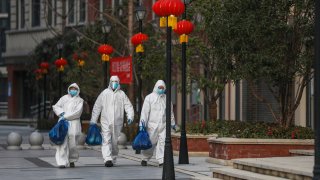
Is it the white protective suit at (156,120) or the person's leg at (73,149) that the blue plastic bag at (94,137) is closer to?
the person's leg at (73,149)

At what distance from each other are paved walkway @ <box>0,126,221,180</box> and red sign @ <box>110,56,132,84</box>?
176 inches

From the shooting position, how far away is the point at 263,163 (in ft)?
55.0

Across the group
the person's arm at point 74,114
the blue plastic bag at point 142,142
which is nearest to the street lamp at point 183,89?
the blue plastic bag at point 142,142

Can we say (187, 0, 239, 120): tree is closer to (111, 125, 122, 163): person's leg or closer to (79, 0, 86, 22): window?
(111, 125, 122, 163): person's leg

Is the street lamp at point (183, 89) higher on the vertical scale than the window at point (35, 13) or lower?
lower

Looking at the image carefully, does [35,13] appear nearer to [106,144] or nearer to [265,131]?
[106,144]

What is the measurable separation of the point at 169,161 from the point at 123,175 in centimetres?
211

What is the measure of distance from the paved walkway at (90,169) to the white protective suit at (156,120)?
0.42m

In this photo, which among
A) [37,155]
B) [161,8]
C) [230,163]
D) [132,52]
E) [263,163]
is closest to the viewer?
[263,163]

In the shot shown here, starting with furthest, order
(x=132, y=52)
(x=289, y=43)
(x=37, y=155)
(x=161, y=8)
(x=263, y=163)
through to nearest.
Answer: (x=132, y=52) → (x=37, y=155) → (x=289, y=43) → (x=161, y=8) → (x=263, y=163)

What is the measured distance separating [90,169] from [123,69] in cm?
1032

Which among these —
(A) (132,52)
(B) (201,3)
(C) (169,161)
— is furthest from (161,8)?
(A) (132,52)

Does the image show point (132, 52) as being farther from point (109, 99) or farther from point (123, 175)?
point (123, 175)

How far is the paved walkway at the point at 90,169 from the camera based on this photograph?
1928 centimetres
